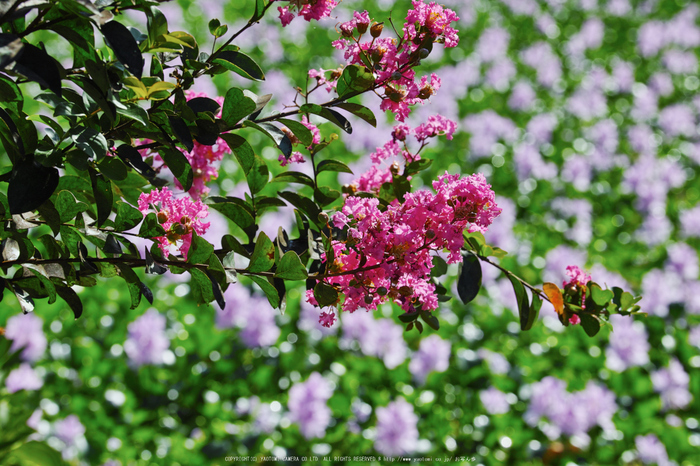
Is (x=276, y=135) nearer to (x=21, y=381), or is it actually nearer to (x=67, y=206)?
(x=67, y=206)

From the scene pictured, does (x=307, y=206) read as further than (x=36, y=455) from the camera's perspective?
No

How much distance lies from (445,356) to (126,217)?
5.72 feet

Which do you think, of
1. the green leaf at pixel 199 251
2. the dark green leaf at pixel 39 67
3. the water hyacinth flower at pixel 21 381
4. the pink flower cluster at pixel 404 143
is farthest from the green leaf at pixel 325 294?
the water hyacinth flower at pixel 21 381

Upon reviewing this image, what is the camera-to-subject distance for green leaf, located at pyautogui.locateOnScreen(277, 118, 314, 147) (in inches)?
31.4

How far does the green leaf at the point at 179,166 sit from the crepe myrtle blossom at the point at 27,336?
4.99 feet

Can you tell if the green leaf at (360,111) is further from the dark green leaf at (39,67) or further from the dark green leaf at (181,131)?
the dark green leaf at (39,67)

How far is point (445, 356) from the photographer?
90.9 inches

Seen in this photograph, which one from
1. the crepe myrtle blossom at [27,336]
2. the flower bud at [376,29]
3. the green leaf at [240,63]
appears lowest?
the green leaf at [240,63]

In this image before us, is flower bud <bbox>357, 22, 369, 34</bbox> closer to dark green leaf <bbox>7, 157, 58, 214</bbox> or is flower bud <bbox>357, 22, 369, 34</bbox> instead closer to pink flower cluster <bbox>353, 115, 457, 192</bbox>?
pink flower cluster <bbox>353, 115, 457, 192</bbox>

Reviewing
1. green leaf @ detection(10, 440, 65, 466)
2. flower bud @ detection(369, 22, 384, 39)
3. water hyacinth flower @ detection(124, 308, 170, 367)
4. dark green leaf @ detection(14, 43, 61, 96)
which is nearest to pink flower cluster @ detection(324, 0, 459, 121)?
flower bud @ detection(369, 22, 384, 39)

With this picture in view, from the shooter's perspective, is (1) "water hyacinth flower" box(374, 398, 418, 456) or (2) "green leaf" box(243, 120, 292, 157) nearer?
(2) "green leaf" box(243, 120, 292, 157)

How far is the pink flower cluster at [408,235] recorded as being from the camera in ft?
2.29

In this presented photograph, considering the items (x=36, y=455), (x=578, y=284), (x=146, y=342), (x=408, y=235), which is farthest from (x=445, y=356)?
(x=408, y=235)

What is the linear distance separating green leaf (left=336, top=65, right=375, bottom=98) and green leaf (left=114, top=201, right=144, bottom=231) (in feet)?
0.97
